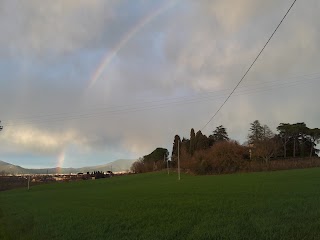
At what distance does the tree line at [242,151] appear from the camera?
97.5m

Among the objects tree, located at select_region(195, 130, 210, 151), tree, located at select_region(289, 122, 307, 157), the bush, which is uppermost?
tree, located at select_region(289, 122, 307, 157)

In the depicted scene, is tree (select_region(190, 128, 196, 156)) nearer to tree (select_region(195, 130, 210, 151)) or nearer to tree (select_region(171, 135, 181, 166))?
tree (select_region(195, 130, 210, 151))

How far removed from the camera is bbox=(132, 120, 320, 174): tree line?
9750cm

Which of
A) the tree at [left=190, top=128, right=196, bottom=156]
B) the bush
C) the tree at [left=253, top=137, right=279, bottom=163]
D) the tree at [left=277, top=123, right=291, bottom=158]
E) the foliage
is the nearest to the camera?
the bush

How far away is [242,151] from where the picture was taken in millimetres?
99500

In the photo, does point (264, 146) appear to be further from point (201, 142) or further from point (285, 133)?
point (285, 133)

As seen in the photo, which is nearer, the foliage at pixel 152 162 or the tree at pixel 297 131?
the tree at pixel 297 131

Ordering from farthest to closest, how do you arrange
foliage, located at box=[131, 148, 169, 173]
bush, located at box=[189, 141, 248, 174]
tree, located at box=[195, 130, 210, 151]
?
foliage, located at box=[131, 148, 169, 173] → tree, located at box=[195, 130, 210, 151] → bush, located at box=[189, 141, 248, 174]

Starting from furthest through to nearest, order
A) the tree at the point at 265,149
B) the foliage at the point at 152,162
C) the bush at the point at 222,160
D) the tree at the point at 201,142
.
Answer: the foliage at the point at 152,162
the tree at the point at 201,142
the tree at the point at 265,149
the bush at the point at 222,160

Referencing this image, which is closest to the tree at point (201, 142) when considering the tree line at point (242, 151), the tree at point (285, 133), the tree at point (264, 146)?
the tree line at point (242, 151)

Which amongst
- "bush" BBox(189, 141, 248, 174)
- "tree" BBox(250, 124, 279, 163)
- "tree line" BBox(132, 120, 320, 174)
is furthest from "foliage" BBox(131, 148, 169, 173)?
"bush" BBox(189, 141, 248, 174)

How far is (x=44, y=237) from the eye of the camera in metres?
16.7

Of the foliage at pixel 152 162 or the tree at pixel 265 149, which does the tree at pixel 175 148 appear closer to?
the foliage at pixel 152 162

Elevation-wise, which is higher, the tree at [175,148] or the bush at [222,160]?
the tree at [175,148]
